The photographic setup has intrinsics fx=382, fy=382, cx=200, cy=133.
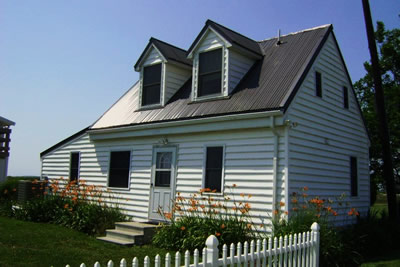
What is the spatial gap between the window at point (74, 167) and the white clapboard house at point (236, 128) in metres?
0.97

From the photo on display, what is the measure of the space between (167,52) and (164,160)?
4.08 metres

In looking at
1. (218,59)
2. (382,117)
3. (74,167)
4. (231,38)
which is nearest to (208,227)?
(218,59)

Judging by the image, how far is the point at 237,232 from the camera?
29.9ft

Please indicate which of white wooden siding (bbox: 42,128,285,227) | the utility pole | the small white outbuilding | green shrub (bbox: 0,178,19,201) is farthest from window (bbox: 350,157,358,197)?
the small white outbuilding

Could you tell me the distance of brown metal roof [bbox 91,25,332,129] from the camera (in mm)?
10273

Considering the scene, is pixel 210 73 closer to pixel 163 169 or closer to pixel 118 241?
pixel 163 169

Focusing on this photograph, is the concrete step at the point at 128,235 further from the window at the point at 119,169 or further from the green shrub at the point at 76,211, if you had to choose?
the window at the point at 119,169

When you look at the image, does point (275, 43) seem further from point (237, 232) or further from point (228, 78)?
point (237, 232)

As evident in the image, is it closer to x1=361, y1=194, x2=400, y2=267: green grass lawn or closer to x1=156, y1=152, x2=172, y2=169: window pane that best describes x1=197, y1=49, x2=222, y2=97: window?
x1=156, y1=152, x2=172, y2=169: window pane

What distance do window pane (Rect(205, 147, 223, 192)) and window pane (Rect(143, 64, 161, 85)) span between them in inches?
169

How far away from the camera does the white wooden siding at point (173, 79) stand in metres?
13.9

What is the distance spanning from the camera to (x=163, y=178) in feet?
41.3

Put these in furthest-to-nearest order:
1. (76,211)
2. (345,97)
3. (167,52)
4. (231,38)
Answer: (167,52) < (345,97) < (76,211) < (231,38)

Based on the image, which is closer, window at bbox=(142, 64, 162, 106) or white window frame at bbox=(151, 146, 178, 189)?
white window frame at bbox=(151, 146, 178, 189)
